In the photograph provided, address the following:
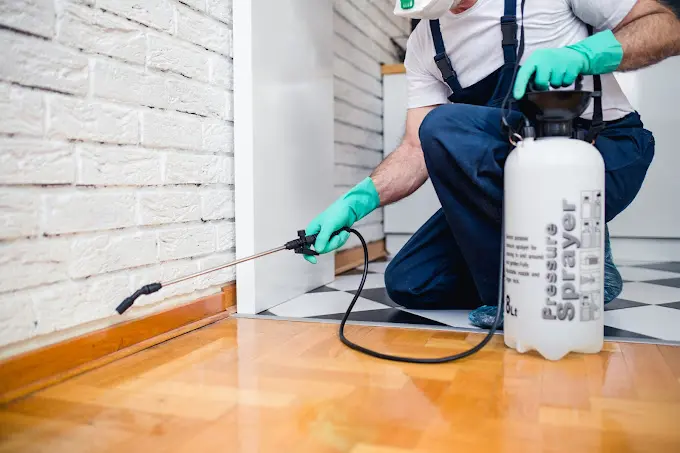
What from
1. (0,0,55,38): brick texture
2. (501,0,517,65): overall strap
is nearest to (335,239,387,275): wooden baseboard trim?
(501,0,517,65): overall strap

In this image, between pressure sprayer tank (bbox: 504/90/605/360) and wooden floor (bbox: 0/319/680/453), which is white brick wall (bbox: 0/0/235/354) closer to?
wooden floor (bbox: 0/319/680/453)

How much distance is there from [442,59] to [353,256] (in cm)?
95

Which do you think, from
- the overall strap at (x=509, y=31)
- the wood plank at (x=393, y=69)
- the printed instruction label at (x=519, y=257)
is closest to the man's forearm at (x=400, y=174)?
the overall strap at (x=509, y=31)

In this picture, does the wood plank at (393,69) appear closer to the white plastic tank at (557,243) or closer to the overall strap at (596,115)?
the overall strap at (596,115)

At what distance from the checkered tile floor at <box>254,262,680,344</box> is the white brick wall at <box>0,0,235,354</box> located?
0.86 feet

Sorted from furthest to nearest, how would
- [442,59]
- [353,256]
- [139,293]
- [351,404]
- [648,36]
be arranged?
[353,256] < [442,59] < [648,36] < [139,293] < [351,404]

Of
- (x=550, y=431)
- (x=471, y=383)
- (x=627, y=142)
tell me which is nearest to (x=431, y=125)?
(x=627, y=142)

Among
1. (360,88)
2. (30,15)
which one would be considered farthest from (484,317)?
(360,88)

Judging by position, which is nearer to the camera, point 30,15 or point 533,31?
point 30,15

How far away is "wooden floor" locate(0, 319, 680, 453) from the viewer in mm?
589

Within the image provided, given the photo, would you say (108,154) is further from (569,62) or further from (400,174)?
(569,62)

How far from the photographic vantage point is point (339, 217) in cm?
112

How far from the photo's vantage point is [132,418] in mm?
661

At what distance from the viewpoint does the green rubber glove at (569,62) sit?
905 millimetres
